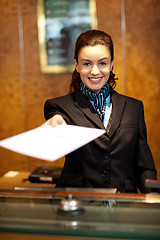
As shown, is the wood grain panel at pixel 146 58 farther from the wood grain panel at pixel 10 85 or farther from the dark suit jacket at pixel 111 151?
the dark suit jacket at pixel 111 151

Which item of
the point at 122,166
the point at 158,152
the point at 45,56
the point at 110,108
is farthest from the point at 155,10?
the point at 122,166

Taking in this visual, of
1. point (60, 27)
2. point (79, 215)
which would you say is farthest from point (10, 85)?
point (79, 215)

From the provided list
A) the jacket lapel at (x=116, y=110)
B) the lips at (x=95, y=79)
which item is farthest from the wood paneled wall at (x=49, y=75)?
the lips at (x=95, y=79)

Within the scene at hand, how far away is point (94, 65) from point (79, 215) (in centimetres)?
80

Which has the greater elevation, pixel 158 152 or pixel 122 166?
pixel 122 166

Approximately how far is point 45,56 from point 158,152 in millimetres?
1700

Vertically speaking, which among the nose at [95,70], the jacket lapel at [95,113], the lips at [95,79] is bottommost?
the jacket lapel at [95,113]

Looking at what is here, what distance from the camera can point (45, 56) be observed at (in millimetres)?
3465

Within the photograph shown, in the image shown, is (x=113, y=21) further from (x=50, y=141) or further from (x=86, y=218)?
(x=86, y=218)

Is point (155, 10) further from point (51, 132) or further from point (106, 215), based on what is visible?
point (106, 215)

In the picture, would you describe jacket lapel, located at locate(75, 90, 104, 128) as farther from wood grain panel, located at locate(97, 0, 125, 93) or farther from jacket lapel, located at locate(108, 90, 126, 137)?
wood grain panel, located at locate(97, 0, 125, 93)

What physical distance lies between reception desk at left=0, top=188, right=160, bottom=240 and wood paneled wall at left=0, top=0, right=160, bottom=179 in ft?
7.90

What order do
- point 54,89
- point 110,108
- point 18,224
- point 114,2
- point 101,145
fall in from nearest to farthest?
point 18,224 < point 101,145 < point 110,108 < point 114,2 < point 54,89

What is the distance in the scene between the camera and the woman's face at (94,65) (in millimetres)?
1502
